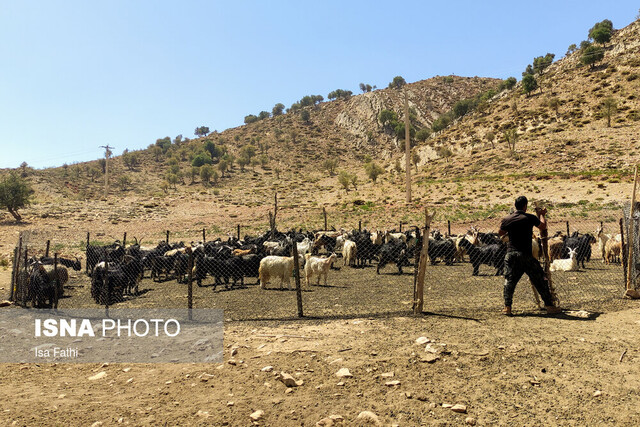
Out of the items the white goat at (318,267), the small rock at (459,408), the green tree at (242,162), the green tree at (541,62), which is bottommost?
the small rock at (459,408)

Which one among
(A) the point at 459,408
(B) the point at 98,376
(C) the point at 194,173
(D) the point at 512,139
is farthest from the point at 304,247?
(C) the point at 194,173

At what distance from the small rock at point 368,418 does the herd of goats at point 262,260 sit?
5139 mm

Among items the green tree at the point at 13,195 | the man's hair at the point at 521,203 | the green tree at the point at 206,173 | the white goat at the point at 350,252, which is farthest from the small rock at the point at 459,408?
the green tree at the point at 206,173

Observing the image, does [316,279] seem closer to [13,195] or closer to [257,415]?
[257,415]

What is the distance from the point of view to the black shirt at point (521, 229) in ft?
23.7

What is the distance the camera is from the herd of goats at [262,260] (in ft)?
37.2

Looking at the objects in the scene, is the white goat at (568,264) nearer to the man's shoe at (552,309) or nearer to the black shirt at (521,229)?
the man's shoe at (552,309)

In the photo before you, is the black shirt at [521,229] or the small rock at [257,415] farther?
the black shirt at [521,229]

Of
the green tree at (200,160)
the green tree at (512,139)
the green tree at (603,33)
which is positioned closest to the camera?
the green tree at (512,139)

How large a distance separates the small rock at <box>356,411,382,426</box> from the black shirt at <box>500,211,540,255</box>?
449cm

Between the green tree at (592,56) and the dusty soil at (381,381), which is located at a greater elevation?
the green tree at (592,56)

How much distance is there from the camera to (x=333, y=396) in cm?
491

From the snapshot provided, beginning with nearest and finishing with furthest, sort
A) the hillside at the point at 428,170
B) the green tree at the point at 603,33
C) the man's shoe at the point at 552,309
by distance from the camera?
the man's shoe at the point at 552,309
the hillside at the point at 428,170
the green tree at the point at 603,33

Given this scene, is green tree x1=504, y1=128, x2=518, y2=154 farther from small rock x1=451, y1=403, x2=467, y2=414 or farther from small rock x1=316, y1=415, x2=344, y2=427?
small rock x1=316, y1=415, x2=344, y2=427
